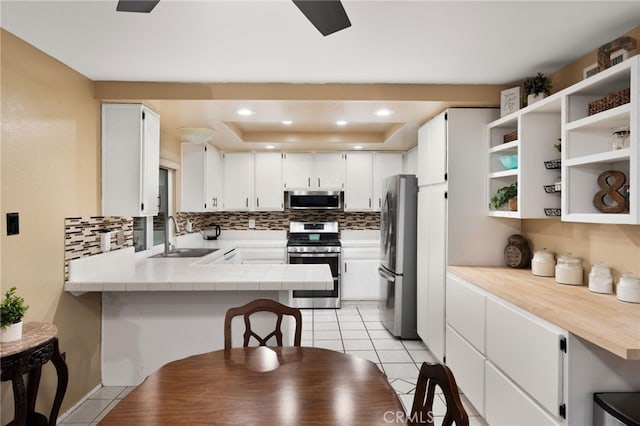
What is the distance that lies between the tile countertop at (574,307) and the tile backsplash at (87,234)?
8.79 feet

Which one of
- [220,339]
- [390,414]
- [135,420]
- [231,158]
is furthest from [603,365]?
[231,158]

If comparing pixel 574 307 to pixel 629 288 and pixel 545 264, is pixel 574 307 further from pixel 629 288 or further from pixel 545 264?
pixel 545 264

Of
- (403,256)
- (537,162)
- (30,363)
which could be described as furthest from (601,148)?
(30,363)

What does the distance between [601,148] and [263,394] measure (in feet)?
7.04

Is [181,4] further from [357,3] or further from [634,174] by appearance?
[634,174]

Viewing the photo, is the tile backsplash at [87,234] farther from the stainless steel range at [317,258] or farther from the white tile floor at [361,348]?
the stainless steel range at [317,258]

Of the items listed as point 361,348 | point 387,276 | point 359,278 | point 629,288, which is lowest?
point 361,348

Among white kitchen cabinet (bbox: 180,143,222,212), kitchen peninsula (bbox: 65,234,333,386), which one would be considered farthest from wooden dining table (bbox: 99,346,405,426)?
white kitchen cabinet (bbox: 180,143,222,212)

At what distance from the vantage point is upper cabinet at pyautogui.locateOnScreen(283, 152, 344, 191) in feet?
17.1

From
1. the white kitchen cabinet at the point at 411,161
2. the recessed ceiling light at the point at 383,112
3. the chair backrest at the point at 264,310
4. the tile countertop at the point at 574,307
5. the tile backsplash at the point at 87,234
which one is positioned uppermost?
the recessed ceiling light at the point at 383,112

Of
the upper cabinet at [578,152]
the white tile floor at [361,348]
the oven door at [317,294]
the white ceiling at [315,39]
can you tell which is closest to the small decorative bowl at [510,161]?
the upper cabinet at [578,152]

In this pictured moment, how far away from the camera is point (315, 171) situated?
524 cm

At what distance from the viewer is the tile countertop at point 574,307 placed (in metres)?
1.36

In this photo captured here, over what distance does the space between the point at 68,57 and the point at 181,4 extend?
1.08m
